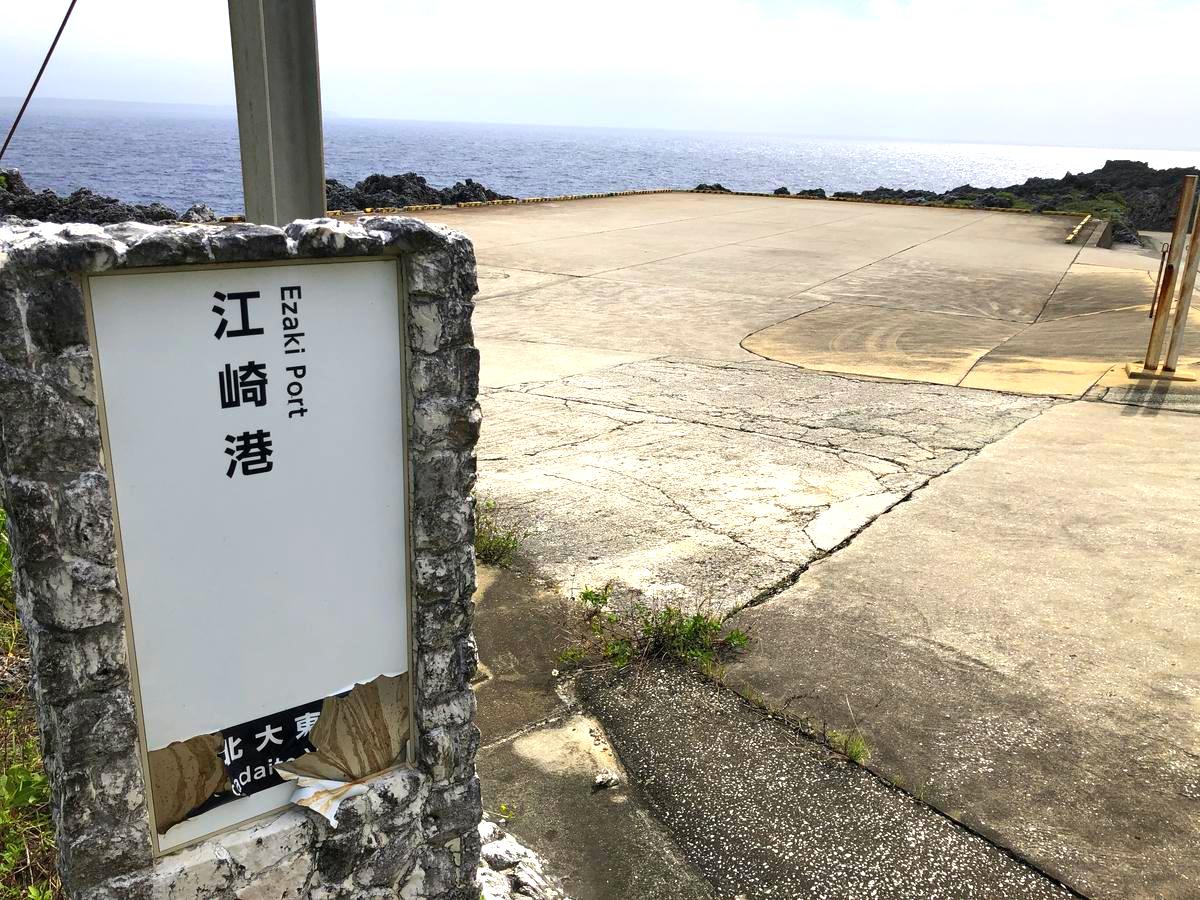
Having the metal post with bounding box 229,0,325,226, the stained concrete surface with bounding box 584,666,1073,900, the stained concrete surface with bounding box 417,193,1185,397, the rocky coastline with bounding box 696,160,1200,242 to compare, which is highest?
the metal post with bounding box 229,0,325,226

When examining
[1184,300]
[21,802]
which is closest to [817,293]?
[1184,300]

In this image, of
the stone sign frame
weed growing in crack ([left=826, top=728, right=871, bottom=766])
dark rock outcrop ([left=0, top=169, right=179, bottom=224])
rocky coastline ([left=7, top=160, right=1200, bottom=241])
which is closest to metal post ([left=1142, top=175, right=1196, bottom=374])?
weed growing in crack ([left=826, top=728, right=871, bottom=766])

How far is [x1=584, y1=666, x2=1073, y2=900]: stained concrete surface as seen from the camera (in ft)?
8.91

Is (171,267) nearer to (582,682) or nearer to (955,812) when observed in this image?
(582,682)

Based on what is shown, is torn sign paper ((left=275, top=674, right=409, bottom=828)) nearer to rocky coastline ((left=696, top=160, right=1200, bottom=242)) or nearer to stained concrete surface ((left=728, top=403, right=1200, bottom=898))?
stained concrete surface ((left=728, top=403, right=1200, bottom=898))

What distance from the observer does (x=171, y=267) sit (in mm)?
1834

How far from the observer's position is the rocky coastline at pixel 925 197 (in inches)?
603

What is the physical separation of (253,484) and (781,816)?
1954 millimetres

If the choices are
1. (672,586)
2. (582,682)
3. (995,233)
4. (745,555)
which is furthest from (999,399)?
(995,233)

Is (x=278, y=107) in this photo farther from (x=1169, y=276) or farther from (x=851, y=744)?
(x=1169, y=276)

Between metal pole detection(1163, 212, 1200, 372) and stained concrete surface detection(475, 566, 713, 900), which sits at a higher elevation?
metal pole detection(1163, 212, 1200, 372)

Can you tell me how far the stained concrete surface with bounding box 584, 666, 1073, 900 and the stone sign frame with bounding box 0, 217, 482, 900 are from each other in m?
0.81

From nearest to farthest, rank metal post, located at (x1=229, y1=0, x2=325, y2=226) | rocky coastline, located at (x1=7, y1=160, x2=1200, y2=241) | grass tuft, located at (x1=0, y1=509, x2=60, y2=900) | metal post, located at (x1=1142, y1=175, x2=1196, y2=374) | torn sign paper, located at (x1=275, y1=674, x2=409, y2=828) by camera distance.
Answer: torn sign paper, located at (x1=275, y1=674, x2=409, y2=828)
grass tuft, located at (x1=0, y1=509, x2=60, y2=900)
metal post, located at (x1=229, y1=0, x2=325, y2=226)
metal post, located at (x1=1142, y1=175, x2=1196, y2=374)
rocky coastline, located at (x1=7, y1=160, x2=1200, y2=241)

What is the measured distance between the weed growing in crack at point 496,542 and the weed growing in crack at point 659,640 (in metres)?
0.77
